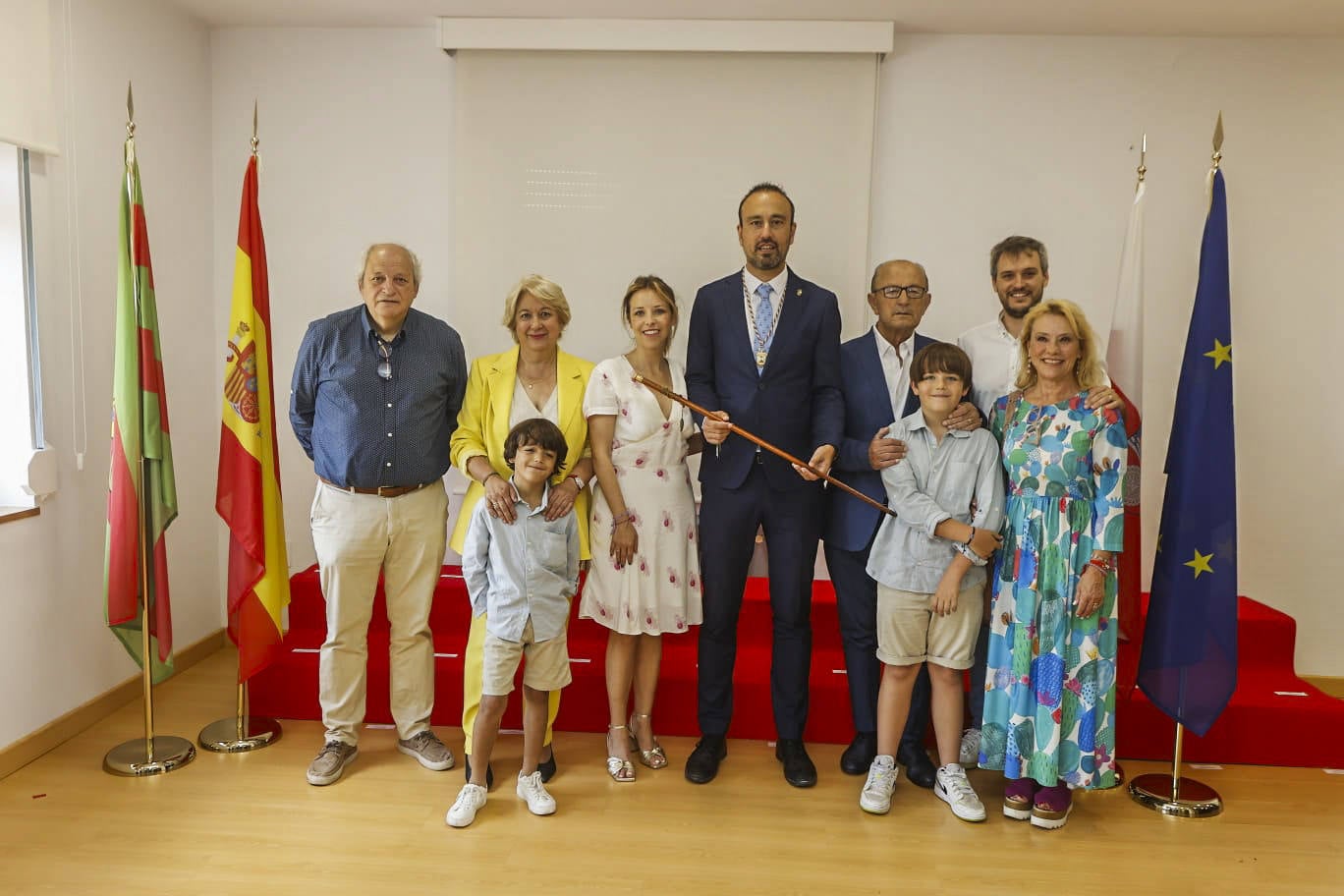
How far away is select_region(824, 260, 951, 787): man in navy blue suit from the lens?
296cm

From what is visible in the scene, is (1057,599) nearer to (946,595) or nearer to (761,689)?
(946,595)

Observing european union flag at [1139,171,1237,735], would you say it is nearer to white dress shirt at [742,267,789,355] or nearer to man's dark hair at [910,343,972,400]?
man's dark hair at [910,343,972,400]

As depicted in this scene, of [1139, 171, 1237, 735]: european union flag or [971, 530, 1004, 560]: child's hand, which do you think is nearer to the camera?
[971, 530, 1004, 560]: child's hand

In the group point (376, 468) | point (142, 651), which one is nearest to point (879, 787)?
point (376, 468)

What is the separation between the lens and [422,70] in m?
4.10

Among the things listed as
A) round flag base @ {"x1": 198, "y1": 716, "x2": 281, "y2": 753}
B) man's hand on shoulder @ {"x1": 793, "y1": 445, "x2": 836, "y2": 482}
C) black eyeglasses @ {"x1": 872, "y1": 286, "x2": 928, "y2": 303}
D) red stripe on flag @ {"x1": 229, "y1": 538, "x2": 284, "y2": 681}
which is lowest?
round flag base @ {"x1": 198, "y1": 716, "x2": 281, "y2": 753}

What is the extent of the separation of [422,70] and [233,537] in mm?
2162

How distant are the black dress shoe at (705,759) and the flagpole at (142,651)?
5.44 ft

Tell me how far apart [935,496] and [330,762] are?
6.75 ft

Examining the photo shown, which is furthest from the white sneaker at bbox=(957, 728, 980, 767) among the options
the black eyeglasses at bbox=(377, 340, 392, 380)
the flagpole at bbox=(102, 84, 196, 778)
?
the flagpole at bbox=(102, 84, 196, 778)

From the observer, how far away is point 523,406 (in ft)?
9.53

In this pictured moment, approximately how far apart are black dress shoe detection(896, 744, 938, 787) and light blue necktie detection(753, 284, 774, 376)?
133 centimetres

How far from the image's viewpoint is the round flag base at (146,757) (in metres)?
3.04

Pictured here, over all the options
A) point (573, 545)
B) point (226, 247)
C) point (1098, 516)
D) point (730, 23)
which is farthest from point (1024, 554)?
point (226, 247)
